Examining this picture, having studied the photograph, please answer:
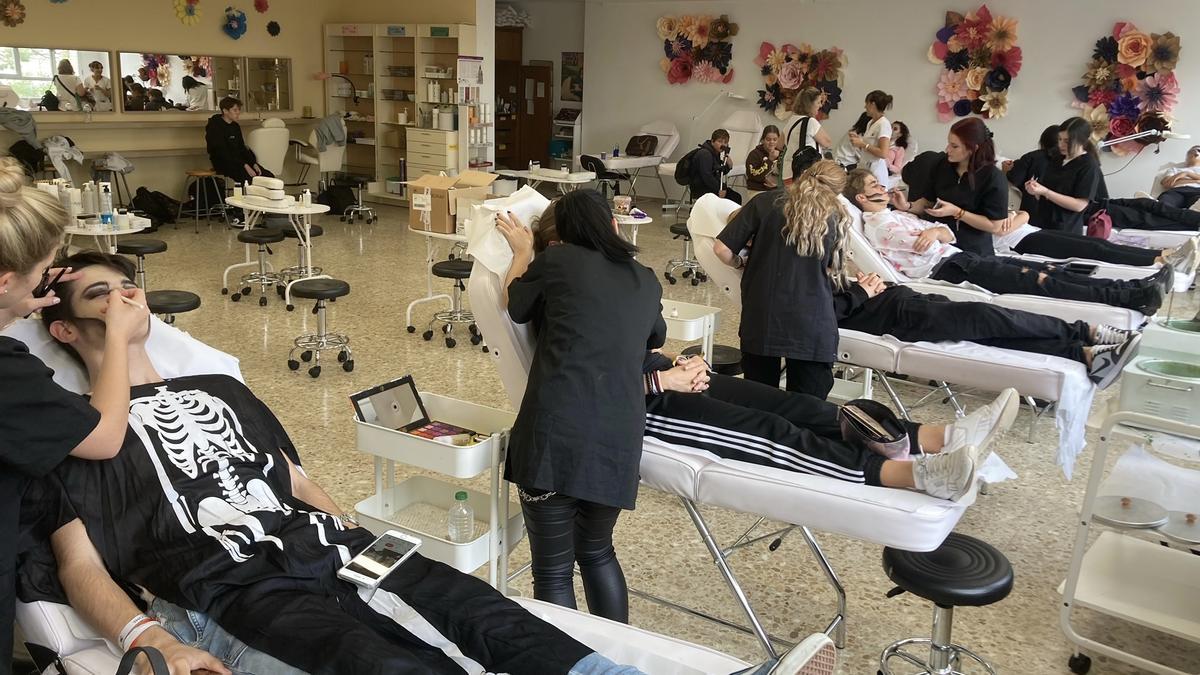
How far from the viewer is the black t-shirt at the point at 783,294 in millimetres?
3209

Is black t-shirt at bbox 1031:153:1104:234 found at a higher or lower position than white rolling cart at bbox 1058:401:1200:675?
higher

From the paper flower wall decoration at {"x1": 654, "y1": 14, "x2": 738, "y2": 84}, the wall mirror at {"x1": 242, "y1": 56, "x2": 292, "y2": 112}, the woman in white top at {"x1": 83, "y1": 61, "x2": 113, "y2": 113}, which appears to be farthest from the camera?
the paper flower wall decoration at {"x1": 654, "y1": 14, "x2": 738, "y2": 84}

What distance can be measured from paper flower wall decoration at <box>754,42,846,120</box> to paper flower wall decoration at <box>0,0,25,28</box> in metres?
7.18

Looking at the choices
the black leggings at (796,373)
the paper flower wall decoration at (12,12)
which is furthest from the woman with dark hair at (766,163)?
the paper flower wall decoration at (12,12)

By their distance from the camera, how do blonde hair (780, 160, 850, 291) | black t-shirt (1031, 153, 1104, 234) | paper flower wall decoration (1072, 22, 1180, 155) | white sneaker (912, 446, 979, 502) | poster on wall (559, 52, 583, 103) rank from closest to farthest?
1. white sneaker (912, 446, 979, 502)
2. blonde hair (780, 160, 850, 291)
3. black t-shirt (1031, 153, 1104, 234)
4. paper flower wall decoration (1072, 22, 1180, 155)
5. poster on wall (559, 52, 583, 103)

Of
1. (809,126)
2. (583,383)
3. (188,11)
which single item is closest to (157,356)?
(583,383)

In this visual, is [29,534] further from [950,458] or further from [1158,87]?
[1158,87]

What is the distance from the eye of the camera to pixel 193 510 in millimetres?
1843

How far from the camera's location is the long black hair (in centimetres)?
226

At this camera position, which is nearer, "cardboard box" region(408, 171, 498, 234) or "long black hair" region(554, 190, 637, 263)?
"long black hair" region(554, 190, 637, 263)

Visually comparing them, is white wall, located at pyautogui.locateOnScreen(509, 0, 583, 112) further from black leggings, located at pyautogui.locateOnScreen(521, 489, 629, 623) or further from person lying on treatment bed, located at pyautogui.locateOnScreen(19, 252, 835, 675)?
person lying on treatment bed, located at pyautogui.locateOnScreen(19, 252, 835, 675)

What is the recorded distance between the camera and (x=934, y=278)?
15.0 feet

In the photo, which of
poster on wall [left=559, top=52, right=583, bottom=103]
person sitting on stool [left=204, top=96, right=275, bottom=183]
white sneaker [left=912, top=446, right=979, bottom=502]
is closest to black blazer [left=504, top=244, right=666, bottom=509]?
white sneaker [left=912, top=446, right=979, bottom=502]

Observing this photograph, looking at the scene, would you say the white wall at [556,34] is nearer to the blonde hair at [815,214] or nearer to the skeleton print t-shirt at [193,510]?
the blonde hair at [815,214]
